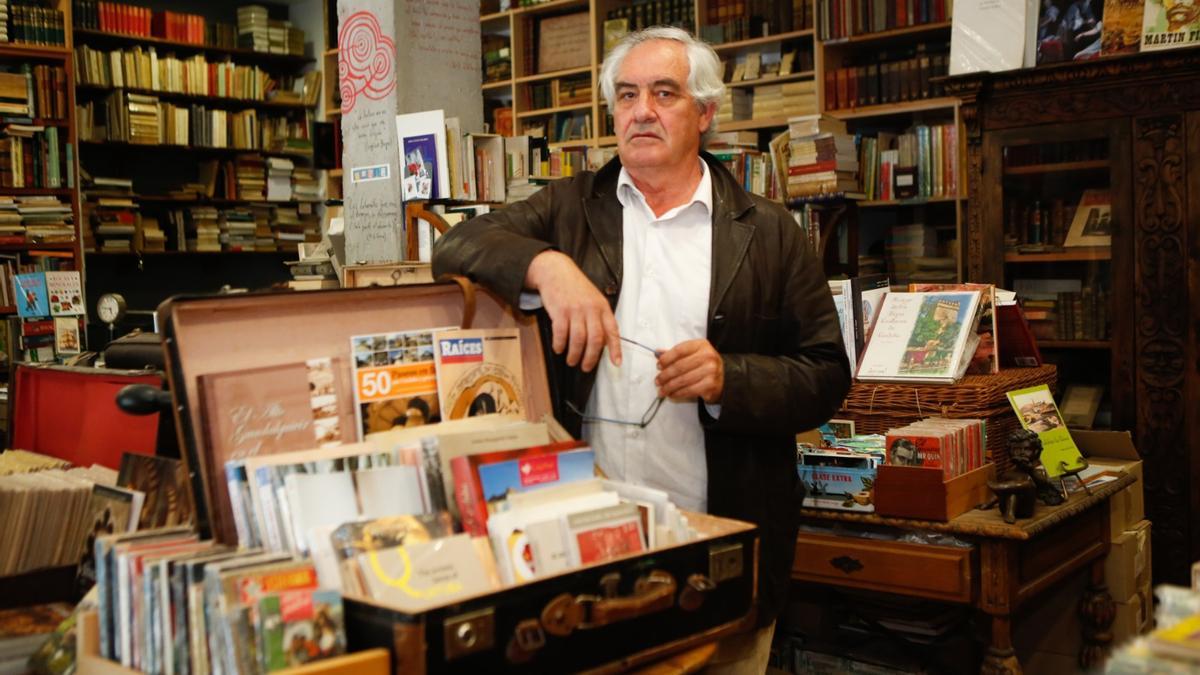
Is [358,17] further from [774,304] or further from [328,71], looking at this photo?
[328,71]

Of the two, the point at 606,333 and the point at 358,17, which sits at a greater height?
the point at 358,17

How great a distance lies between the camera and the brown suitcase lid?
1.27m

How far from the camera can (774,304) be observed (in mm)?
1873

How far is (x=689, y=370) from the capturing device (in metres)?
1.59

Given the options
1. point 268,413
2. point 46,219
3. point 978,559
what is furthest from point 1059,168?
point 46,219

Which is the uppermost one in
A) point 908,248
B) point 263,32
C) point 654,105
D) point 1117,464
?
point 263,32

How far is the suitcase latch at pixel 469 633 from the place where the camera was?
1.11 m

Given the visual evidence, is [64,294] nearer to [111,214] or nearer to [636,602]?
[111,214]

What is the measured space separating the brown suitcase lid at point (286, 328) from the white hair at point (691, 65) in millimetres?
526

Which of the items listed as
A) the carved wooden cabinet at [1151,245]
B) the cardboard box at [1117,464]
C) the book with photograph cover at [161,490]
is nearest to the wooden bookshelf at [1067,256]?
the carved wooden cabinet at [1151,245]

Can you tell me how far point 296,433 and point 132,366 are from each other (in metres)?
0.82

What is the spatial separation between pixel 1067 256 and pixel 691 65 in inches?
104

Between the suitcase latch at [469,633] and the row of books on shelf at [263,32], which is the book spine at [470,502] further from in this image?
the row of books on shelf at [263,32]

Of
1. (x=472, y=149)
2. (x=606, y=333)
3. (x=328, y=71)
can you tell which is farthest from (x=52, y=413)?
(x=328, y=71)
